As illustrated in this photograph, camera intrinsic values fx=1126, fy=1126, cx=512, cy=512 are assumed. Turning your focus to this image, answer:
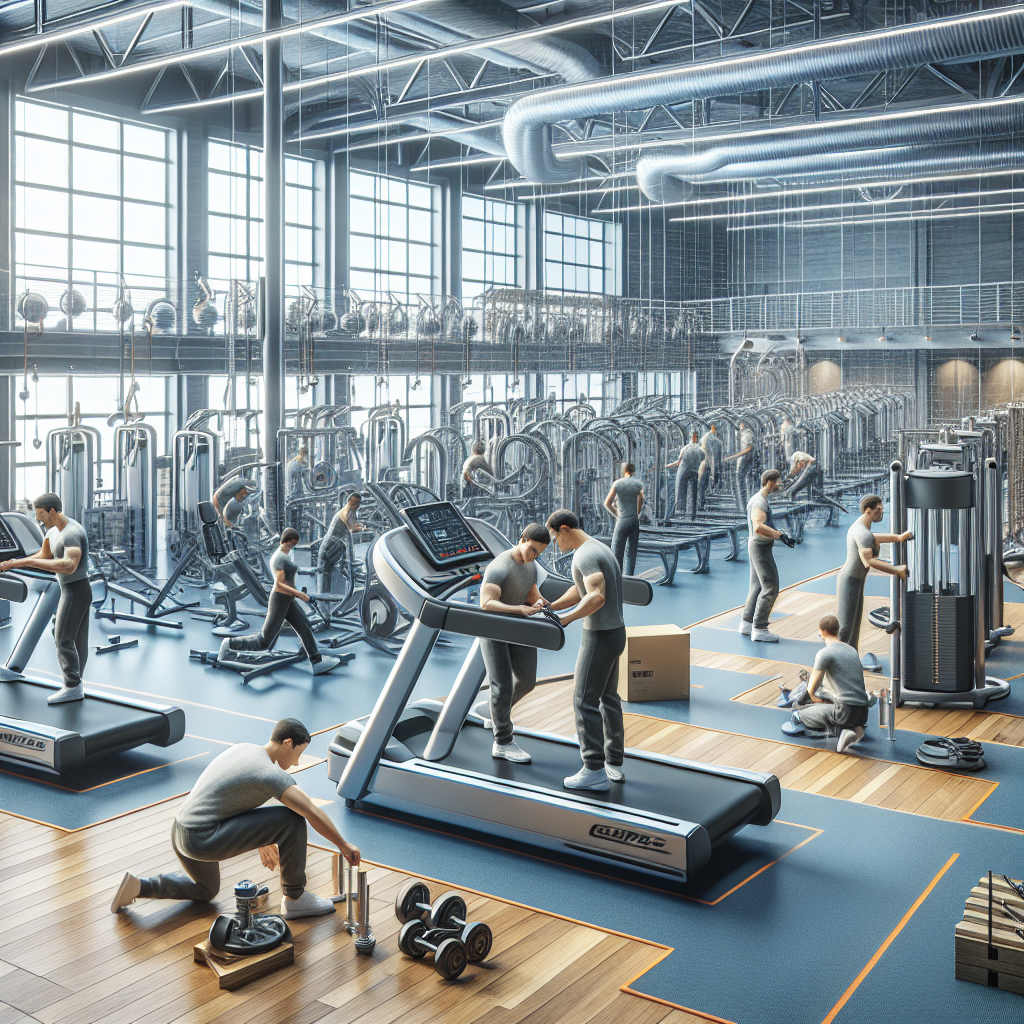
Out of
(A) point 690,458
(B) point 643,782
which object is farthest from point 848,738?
(A) point 690,458

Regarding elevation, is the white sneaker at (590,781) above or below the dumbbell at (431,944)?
above

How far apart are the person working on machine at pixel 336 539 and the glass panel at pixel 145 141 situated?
30.5ft

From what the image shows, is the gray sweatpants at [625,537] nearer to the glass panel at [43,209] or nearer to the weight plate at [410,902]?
the weight plate at [410,902]

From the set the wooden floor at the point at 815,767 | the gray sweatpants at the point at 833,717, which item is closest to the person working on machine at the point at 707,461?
the wooden floor at the point at 815,767

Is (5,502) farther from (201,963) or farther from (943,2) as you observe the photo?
(943,2)

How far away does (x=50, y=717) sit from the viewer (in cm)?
698

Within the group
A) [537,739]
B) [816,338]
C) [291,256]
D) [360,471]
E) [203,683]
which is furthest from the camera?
[816,338]

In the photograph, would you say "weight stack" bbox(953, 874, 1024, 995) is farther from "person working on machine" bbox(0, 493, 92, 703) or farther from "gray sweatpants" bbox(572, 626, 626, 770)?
"person working on machine" bbox(0, 493, 92, 703)

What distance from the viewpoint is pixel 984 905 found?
4.49m

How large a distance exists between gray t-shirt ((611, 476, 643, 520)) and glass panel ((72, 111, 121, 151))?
383 inches

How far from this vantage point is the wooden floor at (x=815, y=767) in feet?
20.5

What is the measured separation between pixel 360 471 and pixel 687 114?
10.1 meters

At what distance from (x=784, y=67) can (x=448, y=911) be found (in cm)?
1018

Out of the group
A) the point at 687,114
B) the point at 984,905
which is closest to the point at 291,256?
the point at 687,114
